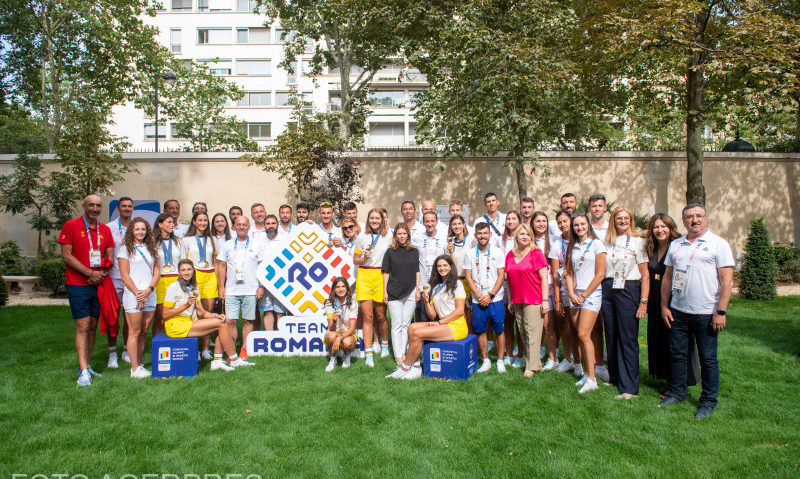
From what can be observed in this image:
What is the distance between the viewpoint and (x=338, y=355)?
20.9 ft

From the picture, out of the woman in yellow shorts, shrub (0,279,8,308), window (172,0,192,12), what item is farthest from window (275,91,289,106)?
the woman in yellow shorts

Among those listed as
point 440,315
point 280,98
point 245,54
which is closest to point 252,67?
point 245,54

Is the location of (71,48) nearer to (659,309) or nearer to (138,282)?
(138,282)

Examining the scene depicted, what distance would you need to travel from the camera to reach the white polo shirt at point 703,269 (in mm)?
4504

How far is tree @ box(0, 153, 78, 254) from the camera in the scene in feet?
43.4

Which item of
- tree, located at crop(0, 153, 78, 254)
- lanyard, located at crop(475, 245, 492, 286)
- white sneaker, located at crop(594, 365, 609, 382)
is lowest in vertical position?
white sneaker, located at crop(594, 365, 609, 382)

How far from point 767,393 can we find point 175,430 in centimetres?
550

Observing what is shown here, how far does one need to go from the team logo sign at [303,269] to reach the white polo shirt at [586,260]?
2.84 meters

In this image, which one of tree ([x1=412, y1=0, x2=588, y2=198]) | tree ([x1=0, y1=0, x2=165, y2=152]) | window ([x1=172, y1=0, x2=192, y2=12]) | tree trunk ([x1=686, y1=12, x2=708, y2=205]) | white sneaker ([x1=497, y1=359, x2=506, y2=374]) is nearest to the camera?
white sneaker ([x1=497, y1=359, x2=506, y2=374])

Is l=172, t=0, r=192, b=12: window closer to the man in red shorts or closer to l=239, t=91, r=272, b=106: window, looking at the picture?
l=239, t=91, r=272, b=106: window

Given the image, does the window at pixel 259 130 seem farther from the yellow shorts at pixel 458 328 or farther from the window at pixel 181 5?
the yellow shorts at pixel 458 328

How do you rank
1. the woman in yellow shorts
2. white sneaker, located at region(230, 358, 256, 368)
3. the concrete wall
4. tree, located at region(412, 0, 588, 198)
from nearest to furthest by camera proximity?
white sneaker, located at region(230, 358, 256, 368) → the woman in yellow shorts → tree, located at region(412, 0, 588, 198) → the concrete wall

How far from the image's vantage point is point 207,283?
6.53 metres

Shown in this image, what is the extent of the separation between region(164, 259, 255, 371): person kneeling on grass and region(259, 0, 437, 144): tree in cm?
873
